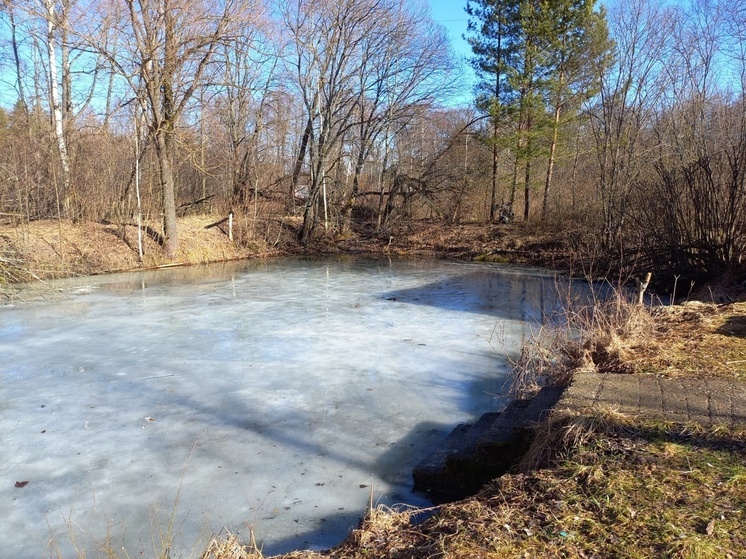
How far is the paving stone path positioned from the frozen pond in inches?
52.5

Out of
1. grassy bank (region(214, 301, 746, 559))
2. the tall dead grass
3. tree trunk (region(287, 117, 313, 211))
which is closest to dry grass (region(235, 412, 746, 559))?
grassy bank (region(214, 301, 746, 559))

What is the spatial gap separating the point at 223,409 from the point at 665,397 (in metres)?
3.71

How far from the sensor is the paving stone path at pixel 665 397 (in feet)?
10.7

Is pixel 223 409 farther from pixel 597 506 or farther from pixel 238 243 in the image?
pixel 238 243

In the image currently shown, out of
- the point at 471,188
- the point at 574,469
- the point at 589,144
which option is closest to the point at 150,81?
the point at 471,188

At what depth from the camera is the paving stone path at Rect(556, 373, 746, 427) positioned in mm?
3264

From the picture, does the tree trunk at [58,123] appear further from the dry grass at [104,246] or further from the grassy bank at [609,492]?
the grassy bank at [609,492]

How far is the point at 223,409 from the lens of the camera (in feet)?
16.6

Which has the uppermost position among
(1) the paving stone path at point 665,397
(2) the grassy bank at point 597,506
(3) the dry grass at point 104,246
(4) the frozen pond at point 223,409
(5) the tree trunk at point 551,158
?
(5) the tree trunk at point 551,158

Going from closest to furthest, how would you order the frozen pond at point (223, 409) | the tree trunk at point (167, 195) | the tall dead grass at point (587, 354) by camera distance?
the frozen pond at point (223, 409)
the tall dead grass at point (587, 354)
the tree trunk at point (167, 195)

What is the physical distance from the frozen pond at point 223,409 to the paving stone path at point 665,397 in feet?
4.38

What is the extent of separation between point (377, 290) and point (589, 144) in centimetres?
1477

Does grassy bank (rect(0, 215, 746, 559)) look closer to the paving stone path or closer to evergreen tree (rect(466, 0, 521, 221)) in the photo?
the paving stone path

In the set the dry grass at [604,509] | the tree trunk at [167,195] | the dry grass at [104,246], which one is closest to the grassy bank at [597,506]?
the dry grass at [604,509]
